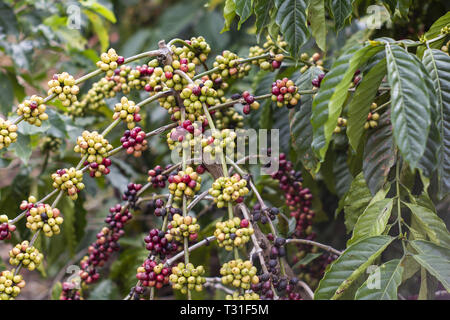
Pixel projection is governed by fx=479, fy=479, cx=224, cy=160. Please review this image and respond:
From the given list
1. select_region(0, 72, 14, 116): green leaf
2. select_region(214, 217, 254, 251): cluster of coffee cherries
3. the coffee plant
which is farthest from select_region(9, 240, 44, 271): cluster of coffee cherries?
select_region(0, 72, 14, 116): green leaf

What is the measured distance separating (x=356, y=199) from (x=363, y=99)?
11.4 inches

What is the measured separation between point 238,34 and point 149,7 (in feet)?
4.85

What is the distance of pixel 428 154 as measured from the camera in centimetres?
84

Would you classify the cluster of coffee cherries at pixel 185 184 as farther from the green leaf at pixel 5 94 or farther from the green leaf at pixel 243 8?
the green leaf at pixel 5 94

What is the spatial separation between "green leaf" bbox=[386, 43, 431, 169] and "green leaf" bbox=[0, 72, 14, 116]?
134 centimetres

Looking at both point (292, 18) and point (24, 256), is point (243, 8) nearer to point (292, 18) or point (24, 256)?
point (292, 18)

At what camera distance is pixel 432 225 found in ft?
3.10

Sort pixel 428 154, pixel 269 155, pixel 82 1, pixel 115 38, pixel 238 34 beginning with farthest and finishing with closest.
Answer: pixel 115 38
pixel 238 34
pixel 82 1
pixel 269 155
pixel 428 154

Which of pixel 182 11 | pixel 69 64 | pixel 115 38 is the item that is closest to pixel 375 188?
pixel 69 64

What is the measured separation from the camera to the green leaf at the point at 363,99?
0.90m

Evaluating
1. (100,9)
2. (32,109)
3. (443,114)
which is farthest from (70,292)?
(100,9)

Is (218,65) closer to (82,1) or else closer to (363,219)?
(363,219)

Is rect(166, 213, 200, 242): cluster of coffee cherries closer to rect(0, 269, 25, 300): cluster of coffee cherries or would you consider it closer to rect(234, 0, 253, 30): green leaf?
rect(0, 269, 25, 300): cluster of coffee cherries

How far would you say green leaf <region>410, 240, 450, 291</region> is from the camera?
2.67 feet
